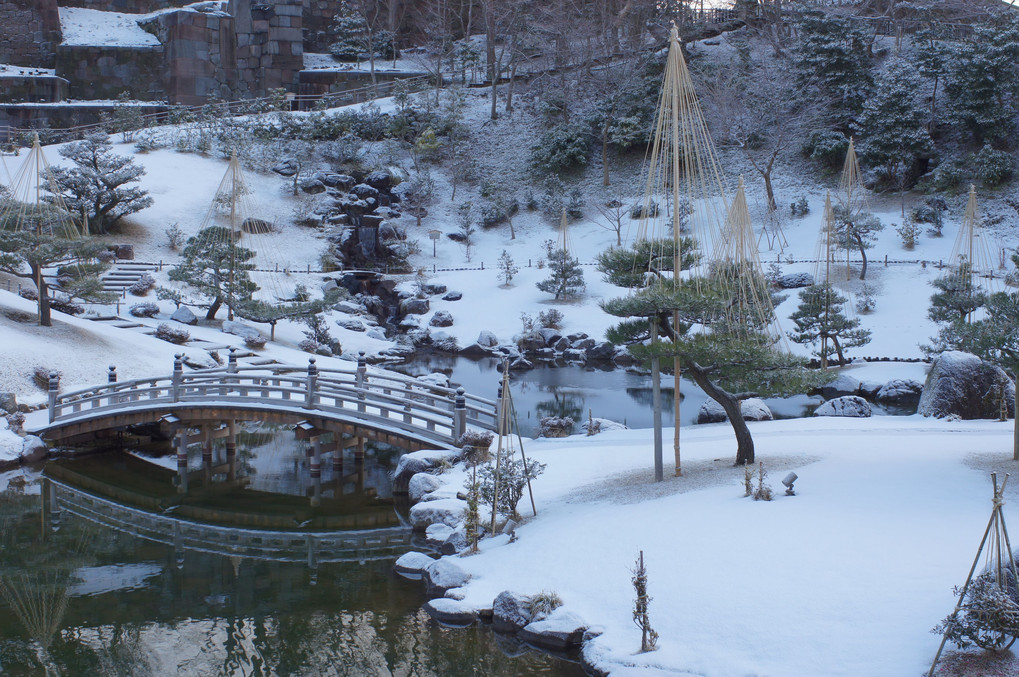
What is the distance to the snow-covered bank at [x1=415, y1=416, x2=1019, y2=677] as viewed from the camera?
7152 mm

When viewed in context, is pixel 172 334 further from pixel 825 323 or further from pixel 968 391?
pixel 968 391

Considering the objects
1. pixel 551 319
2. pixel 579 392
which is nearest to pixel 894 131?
pixel 551 319

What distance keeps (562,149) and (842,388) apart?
23784 mm

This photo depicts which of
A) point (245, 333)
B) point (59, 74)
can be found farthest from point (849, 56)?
point (59, 74)

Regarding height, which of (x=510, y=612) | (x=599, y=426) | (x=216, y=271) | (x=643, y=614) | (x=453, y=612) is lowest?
(x=453, y=612)

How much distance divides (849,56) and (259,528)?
35.9 m

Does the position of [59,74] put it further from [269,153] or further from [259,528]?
[259,528]

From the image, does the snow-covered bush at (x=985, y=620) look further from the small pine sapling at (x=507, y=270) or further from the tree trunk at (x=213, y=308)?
the small pine sapling at (x=507, y=270)

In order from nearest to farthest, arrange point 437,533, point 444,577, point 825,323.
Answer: point 444,577
point 437,533
point 825,323

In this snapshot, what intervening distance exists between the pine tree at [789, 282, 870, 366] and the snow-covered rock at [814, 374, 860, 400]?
3.35 feet

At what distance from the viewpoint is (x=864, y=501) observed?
948cm

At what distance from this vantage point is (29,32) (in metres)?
42.1

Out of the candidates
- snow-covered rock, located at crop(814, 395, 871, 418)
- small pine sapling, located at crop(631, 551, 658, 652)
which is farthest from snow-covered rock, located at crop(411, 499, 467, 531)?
snow-covered rock, located at crop(814, 395, 871, 418)

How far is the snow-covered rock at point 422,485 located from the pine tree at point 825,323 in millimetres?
13772
